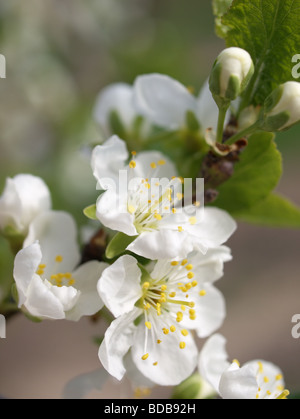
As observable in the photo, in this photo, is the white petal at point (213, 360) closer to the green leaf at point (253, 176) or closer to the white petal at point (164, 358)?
the white petal at point (164, 358)

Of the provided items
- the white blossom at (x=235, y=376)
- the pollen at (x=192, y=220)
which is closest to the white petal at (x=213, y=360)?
the white blossom at (x=235, y=376)

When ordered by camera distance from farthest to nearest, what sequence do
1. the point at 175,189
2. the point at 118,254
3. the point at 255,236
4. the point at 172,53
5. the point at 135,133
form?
1. the point at 255,236
2. the point at 172,53
3. the point at 135,133
4. the point at 175,189
5. the point at 118,254

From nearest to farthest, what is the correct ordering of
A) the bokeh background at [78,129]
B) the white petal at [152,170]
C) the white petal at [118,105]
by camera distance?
the white petal at [152,170] < the white petal at [118,105] < the bokeh background at [78,129]

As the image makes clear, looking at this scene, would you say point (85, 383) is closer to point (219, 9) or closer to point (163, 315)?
point (163, 315)

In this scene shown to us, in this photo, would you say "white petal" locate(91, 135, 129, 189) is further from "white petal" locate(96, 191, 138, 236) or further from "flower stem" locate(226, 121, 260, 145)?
"flower stem" locate(226, 121, 260, 145)

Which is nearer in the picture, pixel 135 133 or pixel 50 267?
pixel 50 267

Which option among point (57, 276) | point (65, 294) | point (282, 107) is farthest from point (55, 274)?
point (282, 107)
